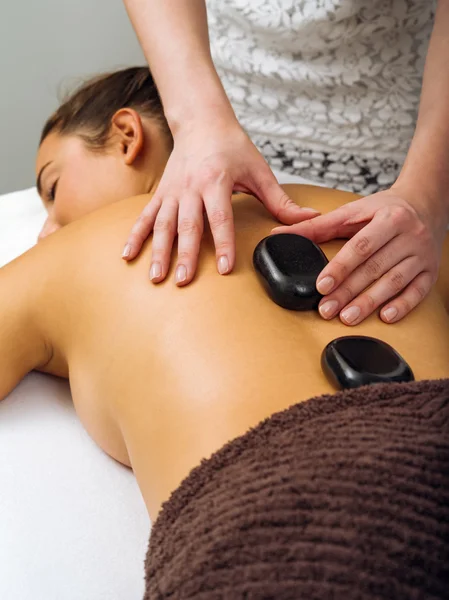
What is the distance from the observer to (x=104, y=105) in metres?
1.19

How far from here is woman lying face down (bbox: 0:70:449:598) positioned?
603mm

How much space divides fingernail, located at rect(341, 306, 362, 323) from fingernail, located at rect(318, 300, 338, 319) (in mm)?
12

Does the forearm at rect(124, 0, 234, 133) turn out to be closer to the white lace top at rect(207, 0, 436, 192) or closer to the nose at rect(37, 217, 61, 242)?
the white lace top at rect(207, 0, 436, 192)

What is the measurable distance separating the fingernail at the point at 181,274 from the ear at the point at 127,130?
1.24 feet

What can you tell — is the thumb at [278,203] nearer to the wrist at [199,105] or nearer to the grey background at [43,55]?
the wrist at [199,105]

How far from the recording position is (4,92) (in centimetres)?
183

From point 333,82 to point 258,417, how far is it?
30.5 inches

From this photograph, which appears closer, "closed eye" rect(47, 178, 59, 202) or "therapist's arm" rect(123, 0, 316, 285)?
"therapist's arm" rect(123, 0, 316, 285)

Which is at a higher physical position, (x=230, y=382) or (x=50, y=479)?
(x=230, y=382)

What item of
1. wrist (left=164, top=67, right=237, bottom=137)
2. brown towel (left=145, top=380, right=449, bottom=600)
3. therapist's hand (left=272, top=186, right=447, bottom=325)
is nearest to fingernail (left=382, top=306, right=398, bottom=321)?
therapist's hand (left=272, top=186, right=447, bottom=325)

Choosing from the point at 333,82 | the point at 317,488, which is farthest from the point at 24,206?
the point at 317,488

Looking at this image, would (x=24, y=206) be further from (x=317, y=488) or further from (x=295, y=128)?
(x=317, y=488)

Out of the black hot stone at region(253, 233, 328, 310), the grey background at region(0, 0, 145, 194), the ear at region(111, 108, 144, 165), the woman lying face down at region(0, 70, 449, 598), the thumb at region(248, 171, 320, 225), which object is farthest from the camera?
the grey background at region(0, 0, 145, 194)

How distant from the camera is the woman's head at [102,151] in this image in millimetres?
1101
